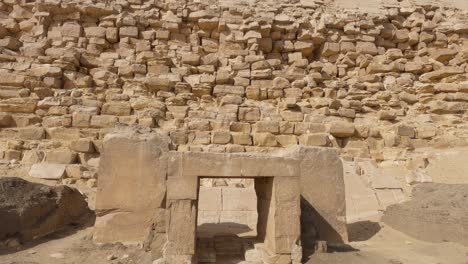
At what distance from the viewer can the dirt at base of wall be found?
5.85m

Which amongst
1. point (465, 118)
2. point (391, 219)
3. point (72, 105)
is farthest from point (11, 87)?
point (465, 118)

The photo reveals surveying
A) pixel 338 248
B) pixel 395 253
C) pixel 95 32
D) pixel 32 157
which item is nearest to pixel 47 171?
pixel 32 157

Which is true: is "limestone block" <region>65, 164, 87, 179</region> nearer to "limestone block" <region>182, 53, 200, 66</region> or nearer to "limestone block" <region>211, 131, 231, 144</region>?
"limestone block" <region>211, 131, 231, 144</region>

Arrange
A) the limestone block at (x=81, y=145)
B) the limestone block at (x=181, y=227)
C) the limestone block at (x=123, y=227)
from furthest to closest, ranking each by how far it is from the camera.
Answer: the limestone block at (x=81, y=145) → the limestone block at (x=123, y=227) → the limestone block at (x=181, y=227)

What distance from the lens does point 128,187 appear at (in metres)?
5.05

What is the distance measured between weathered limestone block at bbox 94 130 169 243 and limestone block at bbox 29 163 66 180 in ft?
9.91

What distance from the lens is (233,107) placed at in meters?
9.97

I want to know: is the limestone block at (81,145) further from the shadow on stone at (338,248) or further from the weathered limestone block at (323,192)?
the shadow on stone at (338,248)

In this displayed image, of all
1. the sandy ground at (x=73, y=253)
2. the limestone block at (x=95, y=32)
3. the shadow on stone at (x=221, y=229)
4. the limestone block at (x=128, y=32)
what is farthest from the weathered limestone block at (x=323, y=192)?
the limestone block at (x=95, y=32)

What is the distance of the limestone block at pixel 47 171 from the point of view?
7336mm

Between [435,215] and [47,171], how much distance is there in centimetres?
777

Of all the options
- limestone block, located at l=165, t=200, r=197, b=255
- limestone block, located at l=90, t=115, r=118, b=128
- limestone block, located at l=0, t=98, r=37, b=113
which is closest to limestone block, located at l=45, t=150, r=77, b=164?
limestone block, located at l=90, t=115, r=118, b=128

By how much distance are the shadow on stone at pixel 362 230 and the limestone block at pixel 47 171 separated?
19.8 ft

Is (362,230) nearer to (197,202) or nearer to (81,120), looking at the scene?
(197,202)
